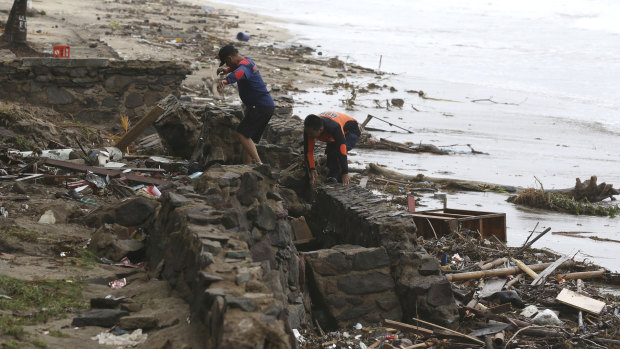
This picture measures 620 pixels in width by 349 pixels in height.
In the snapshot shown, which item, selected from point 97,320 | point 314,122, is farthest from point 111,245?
point 314,122

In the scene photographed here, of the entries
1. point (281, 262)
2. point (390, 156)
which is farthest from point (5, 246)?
point (390, 156)

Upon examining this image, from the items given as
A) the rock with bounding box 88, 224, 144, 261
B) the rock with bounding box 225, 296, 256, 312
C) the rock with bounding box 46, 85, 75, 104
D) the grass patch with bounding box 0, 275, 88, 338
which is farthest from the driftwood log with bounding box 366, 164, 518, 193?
the rock with bounding box 225, 296, 256, 312

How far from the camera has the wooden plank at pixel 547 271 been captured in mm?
8312

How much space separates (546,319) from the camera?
732 cm

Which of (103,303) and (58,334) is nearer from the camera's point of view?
(58,334)

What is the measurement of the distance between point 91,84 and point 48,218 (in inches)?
231

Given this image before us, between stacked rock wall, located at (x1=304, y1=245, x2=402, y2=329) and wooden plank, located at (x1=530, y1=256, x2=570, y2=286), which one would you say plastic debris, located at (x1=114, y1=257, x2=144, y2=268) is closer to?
stacked rock wall, located at (x1=304, y1=245, x2=402, y2=329)

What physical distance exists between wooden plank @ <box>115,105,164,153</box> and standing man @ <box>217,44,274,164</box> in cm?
212

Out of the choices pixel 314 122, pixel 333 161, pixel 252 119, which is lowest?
pixel 333 161

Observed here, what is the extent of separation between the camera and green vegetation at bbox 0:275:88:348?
474 cm

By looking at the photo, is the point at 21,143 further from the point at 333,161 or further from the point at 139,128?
the point at 333,161

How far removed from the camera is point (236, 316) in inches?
167

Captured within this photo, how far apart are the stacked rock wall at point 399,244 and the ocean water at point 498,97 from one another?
2.74m

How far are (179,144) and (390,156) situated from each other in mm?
4619
